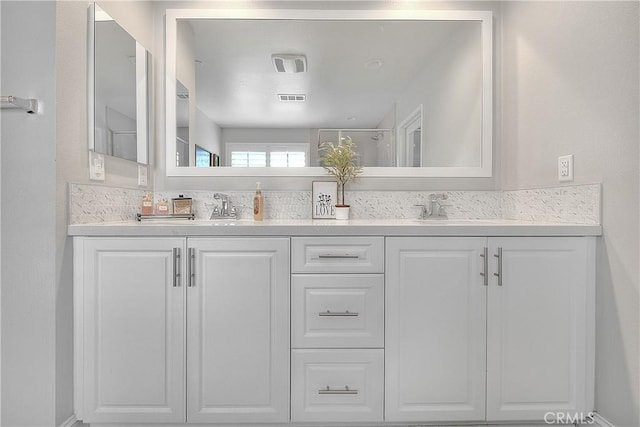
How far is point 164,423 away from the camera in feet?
4.60

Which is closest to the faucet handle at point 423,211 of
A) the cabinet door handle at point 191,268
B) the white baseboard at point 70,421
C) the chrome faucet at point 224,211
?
the chrome faucet at point 224,211

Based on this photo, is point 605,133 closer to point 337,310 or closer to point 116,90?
point 337,310

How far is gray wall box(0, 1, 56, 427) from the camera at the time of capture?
130 cm

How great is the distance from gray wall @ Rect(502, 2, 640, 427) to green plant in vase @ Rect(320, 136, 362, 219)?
2.91 ft

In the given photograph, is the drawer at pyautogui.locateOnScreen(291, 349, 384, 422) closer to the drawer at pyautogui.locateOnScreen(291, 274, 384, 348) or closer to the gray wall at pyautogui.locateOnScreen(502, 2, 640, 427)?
the drawer at pyautogui.locateOnScreen(291, 274, 384, 348)

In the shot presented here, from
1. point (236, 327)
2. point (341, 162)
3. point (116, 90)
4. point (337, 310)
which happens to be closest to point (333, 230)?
point (337, 310)

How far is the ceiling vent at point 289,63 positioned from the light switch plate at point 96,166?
3.25 feet

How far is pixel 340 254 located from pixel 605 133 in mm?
1082

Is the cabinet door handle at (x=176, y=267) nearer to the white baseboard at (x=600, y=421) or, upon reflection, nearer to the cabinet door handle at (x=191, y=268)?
the cabinet door handle at (x=191, y=268)

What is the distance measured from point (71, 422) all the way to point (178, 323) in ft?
1.81

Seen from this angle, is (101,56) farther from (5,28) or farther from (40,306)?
(40,306)

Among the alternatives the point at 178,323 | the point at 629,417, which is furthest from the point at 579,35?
the point at 178,323

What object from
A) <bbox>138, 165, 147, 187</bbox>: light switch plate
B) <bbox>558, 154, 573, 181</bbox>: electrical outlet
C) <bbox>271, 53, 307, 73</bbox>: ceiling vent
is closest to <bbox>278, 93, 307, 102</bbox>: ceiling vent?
<bbox>271, 53, 307, 73</bbox>: ceiling vent

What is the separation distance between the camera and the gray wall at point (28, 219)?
4.26 ft
